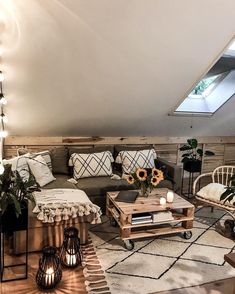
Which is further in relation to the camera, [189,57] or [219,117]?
[219,117]

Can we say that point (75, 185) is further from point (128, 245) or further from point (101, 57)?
point (101, 57)

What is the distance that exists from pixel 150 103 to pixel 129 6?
1.68m

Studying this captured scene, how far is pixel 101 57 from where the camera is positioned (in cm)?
289

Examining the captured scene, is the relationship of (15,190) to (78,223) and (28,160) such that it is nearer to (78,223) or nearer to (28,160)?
(78,223)

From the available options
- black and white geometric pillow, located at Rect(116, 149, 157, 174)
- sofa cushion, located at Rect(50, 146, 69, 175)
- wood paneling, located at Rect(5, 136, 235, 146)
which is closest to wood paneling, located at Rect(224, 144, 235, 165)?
wood paneling, located at Rect(5, 136, 235, 146)

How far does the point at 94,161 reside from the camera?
12.7ft

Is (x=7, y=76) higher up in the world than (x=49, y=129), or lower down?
higher up

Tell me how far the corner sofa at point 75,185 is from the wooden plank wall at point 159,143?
16cm

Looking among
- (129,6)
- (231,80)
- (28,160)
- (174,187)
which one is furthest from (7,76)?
(231,80)

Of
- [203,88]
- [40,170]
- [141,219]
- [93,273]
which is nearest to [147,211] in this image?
[141,219]

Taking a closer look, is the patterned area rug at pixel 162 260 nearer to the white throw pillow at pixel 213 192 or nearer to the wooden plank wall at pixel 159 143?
the white throw pillow at pixel 213 192

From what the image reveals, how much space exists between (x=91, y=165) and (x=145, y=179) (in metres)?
1.00

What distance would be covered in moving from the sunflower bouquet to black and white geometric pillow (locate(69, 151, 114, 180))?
83 centimetres

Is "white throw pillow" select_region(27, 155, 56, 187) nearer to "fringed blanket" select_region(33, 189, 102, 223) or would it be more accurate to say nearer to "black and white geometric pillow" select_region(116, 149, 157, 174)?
"fringed blanket" select_region(33, 189, 102, 223)
